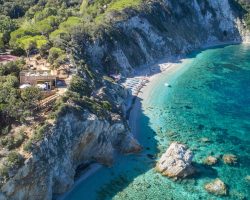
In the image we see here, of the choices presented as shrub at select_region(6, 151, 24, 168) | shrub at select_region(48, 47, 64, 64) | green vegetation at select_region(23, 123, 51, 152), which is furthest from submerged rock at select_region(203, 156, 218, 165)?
shrub at select_region(48, 47, 64, 64)

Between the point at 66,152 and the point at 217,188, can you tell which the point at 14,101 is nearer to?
the point at 66,152

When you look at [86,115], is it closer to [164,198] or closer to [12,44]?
[164,198]

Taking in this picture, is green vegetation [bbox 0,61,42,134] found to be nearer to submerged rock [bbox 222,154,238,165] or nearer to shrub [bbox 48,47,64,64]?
shrub [bbox 48,47,64,64]

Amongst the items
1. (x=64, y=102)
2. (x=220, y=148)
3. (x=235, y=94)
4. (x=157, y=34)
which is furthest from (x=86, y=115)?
(x=157, y=34)

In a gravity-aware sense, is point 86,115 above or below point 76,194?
above

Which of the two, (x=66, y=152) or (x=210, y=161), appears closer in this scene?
(x=66, y=152)

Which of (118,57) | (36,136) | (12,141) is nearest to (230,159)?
(36,136)
